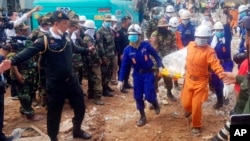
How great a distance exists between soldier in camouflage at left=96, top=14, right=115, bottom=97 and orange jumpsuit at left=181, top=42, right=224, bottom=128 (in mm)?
2582

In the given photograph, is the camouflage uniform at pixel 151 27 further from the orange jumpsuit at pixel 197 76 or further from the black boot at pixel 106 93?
the orange jumpsuit at pixel 197 76

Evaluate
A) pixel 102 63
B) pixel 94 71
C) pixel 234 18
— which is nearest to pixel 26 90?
pixel 94 71

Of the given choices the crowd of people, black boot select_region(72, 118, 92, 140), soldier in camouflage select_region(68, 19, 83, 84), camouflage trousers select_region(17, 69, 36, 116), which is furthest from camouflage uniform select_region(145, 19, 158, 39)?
black boot select_region(72, 118, 92, 140)

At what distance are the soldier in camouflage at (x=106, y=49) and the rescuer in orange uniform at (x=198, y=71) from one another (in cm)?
256

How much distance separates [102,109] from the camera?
23.3 feet

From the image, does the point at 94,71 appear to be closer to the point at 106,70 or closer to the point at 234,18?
the point at 106,70

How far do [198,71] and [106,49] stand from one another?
296 cm

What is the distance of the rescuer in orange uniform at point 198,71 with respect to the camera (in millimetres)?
5379

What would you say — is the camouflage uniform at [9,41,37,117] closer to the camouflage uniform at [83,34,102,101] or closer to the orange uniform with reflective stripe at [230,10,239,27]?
the camouflage uniform at [83,34,102,101]

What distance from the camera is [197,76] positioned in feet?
18.1

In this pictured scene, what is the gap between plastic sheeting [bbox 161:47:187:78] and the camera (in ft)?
21.3

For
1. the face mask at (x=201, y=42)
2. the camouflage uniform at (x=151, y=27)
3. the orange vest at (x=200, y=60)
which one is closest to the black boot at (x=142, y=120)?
the orange vest at (x=200, y=60)

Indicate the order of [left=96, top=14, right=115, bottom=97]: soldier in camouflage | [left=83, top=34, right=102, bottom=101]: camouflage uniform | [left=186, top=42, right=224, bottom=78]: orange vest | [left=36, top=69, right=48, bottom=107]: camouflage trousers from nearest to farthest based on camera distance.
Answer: [left=186, top=42, right=224, bottom=78]: orange vest → [left=36, top=69, right=48, bottom=107]: camouflage trousers → [left=83, top=34, right=102, bottom=101]: camouflage uniform → [left=96, top=14, right=115, bottom=97]: soldier in camouflage

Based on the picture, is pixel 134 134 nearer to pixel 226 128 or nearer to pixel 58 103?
pixel 58 103
